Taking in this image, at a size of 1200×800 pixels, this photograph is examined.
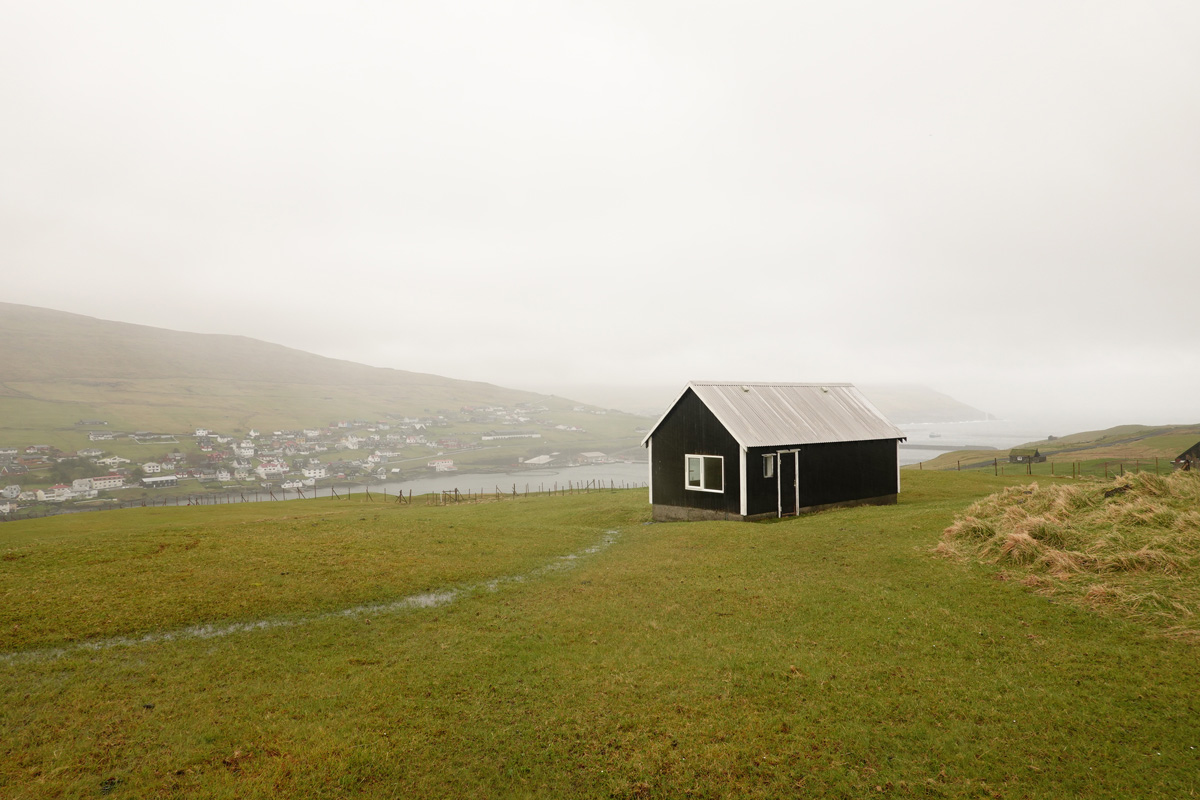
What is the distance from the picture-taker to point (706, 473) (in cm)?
3138

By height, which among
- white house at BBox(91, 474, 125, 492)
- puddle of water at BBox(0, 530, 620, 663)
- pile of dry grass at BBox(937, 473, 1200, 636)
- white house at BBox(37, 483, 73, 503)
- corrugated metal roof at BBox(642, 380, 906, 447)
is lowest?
white house at BBox(37, 483, 73, 503)

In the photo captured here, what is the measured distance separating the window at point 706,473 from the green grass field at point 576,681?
10760 millimetres

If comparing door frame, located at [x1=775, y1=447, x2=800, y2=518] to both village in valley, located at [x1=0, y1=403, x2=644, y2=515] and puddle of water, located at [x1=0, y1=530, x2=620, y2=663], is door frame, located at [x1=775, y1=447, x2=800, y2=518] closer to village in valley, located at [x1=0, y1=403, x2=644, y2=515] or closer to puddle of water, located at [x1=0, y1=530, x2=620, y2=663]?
puddle of water, located at [x1=0, y1=530, x2=620, y2=663]

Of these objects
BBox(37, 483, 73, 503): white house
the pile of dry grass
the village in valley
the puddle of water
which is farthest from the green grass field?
BBox(37, 483, 73, 503): white house

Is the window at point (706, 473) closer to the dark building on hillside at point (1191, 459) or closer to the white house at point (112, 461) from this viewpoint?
the dark building on hillside at point (1191, 459)

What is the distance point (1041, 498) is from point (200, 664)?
92.0ft

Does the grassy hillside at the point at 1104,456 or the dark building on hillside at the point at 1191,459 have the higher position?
the dark building on hillside at the point at 1191,459

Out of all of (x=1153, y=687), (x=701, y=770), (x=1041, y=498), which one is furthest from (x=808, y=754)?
(x=1041, y=498)

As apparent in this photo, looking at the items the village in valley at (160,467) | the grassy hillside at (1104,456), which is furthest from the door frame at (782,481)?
the village in valley at (160,467)

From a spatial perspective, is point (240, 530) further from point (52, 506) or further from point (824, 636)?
point (52, 506)

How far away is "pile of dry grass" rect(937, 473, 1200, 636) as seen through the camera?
12.8 m

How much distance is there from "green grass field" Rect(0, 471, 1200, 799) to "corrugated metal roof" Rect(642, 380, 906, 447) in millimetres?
11352

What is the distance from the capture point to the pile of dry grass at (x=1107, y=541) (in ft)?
42.1

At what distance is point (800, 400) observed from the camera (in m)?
35.8
